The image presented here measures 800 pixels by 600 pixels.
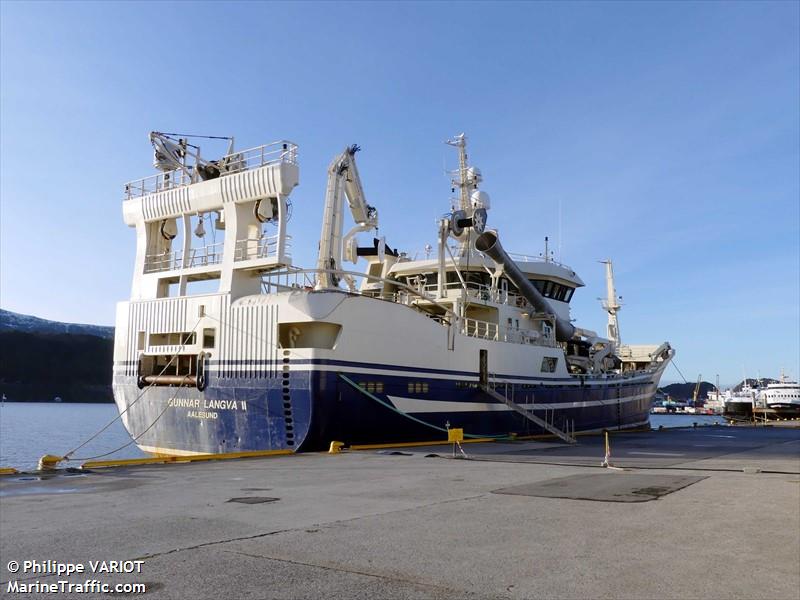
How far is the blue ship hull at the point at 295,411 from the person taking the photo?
661 inches

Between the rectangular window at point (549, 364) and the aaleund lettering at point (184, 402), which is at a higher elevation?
the rectangular window at point (549, 364)

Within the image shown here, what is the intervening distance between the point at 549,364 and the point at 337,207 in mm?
13633

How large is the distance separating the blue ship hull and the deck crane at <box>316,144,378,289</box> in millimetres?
3498

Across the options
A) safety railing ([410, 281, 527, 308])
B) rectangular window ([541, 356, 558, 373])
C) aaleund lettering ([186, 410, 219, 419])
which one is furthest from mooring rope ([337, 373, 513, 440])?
safety railing ([410, 281, 527, 308])

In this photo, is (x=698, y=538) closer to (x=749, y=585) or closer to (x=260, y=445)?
(x=749, y=585)

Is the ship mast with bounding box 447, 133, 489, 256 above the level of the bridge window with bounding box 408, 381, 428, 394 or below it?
above

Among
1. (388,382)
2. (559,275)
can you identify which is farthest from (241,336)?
(559,275)

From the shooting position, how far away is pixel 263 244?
18.6m

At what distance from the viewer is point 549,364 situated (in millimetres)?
28656

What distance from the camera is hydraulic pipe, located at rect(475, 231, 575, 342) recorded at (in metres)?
26.3

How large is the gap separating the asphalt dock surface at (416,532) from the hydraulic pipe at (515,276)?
51.6 ft

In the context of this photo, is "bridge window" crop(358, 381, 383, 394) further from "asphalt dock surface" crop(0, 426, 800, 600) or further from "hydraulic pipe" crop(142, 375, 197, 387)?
"asphalt dock surface" crop(0, 426, 800, 600)

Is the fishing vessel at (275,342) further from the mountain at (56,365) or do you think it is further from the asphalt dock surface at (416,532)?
the mountain at (56,365)

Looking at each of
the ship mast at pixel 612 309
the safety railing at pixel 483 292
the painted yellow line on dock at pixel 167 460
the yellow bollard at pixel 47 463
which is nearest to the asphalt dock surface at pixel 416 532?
the yellow bollard at pixel 47 463
